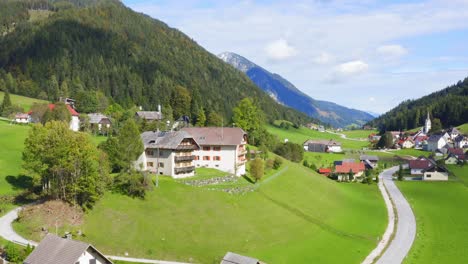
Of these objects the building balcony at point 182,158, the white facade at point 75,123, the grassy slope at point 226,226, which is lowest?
the grassy slope at point 226,226

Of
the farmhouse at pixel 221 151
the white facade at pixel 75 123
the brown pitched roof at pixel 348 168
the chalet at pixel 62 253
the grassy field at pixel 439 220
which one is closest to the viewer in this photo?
the chalet at pixel 62 253

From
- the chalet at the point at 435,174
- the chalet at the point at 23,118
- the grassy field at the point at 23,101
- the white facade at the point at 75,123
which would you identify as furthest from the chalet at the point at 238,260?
the grassy field at the point at 23,101

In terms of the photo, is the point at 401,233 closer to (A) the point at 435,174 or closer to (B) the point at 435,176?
(B) the point at 435,176

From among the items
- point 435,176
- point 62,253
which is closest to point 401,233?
point 62,253

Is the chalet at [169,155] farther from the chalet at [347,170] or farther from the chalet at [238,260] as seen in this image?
the chalet at [347,170]

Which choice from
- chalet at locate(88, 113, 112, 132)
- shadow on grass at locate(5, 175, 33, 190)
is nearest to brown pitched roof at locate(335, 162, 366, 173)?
chalet at locate(88, 113, 112, 132)
